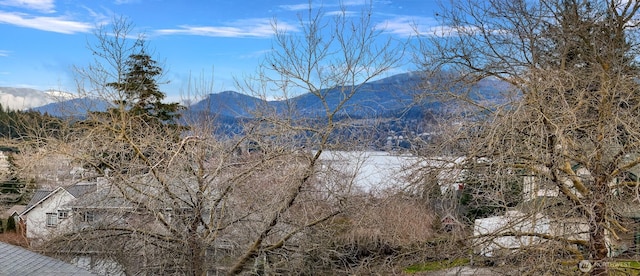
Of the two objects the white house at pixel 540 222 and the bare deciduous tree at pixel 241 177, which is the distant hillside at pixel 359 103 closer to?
the bare deciduous tree at pixel 241 177

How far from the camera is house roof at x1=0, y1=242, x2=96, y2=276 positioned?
636cm

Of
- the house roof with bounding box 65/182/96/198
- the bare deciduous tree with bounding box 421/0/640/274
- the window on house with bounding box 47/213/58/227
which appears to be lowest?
the window on house with bounding box 47/213/58/227

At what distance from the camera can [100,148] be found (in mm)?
8797

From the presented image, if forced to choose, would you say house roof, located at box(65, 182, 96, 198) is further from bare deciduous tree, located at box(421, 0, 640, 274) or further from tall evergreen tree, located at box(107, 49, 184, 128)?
bare deciduous tree, located at box(421, 0, 640, 274)

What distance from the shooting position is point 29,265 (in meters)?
6.70

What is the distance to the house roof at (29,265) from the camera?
6.36m

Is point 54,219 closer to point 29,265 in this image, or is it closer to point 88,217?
point 88,217

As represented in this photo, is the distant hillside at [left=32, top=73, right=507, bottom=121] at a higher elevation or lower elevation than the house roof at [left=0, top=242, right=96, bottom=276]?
higher

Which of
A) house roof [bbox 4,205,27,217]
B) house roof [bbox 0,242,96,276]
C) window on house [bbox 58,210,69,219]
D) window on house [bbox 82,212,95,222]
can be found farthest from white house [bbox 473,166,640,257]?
house roof [bbox 4,205,27,217]

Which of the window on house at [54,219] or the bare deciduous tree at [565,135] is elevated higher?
the bare deciduous tree at [565,135]

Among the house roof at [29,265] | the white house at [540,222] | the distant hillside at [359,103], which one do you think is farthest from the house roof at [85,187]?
the white house at [540,222]

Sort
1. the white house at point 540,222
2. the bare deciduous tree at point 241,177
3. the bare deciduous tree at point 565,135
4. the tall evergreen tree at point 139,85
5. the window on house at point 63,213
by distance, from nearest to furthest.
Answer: the bare deciduous tree at point 565,135, the white house at point 540,222, the bare deciduous tree at point 241,177, the tall evergreen tree at point 139,85, the window on house at point 63,213

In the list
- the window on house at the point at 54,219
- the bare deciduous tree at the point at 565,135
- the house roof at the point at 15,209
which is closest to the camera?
the bare deciduous tree at the point at 565,135

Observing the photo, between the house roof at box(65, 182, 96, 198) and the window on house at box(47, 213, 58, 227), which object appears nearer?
the house roof at box(65, 182, 96, 198)
